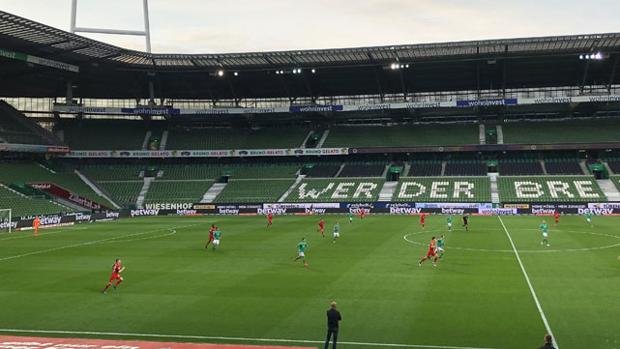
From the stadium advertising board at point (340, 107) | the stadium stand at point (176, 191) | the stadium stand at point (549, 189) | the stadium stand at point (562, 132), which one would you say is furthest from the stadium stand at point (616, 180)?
the stadium stand at point (176, 191)

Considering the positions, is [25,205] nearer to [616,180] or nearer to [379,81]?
[379,81]

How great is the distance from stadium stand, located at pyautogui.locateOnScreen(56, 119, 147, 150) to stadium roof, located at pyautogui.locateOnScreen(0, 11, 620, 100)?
6.19 meters

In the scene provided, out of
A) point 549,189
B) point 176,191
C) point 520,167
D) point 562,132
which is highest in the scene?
point 562,132

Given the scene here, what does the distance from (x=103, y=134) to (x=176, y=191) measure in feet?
61.9

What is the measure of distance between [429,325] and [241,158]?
230 ft

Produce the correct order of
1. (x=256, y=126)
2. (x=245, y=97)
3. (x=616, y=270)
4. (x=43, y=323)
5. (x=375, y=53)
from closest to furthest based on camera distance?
(x=43, y=323) → (x=616, y=270) → (x=375, y=53) → (x=245, y=97) → (x=256, y=126)

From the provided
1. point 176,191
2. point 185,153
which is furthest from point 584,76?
point 176,191

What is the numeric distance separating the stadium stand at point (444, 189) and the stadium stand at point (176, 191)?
1112 inches

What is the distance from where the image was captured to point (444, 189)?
67250 mm

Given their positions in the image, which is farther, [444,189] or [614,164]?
[614,164]

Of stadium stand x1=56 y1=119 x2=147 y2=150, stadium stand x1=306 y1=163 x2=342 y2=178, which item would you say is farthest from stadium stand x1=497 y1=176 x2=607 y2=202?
stadium stand x1=56 y1=119 x2=147 y2=150

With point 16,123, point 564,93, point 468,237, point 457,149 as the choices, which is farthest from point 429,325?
point 16,123

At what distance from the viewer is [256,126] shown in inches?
3494

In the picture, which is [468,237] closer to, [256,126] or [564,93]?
[564,93]
